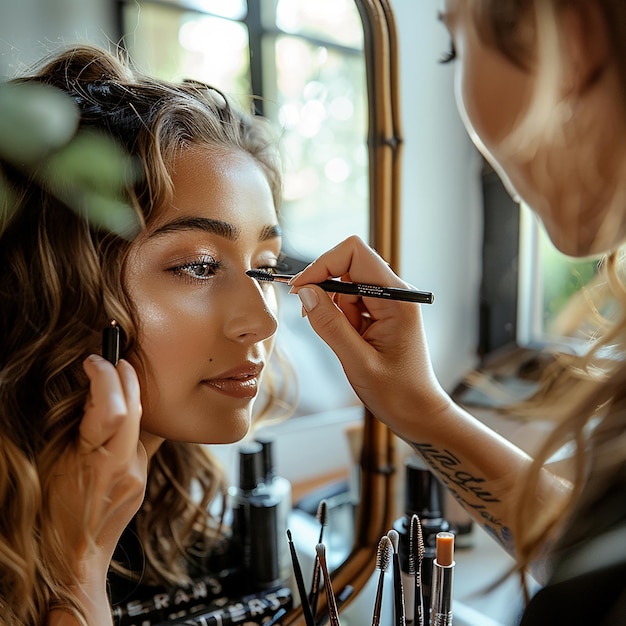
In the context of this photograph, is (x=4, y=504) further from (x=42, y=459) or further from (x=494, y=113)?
(x=494, y=113)

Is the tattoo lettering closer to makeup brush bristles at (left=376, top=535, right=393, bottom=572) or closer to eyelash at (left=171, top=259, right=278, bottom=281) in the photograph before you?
makeup brush bristles at (left=376, top=535, right=393, bottom=572)

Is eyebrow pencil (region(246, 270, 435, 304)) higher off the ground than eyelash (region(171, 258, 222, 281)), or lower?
lower

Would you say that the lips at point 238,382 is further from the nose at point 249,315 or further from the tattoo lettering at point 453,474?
the tattoo lettering at point 453,474

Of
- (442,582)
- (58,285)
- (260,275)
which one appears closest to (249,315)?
(260,275)

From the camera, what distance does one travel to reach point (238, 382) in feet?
1.90

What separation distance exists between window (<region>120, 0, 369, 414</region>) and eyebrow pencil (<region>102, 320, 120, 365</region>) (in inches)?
9.8

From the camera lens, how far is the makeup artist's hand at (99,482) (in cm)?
46

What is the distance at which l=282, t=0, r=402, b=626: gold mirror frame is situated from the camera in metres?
0.59

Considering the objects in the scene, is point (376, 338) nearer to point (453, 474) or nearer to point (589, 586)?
point (453, 474)

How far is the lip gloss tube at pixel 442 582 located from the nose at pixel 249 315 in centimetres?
21

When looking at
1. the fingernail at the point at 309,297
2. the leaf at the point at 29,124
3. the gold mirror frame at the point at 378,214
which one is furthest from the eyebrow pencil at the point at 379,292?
the leaf at the point at 29,124

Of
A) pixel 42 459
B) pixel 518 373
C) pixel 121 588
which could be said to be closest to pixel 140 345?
pixel 42 459

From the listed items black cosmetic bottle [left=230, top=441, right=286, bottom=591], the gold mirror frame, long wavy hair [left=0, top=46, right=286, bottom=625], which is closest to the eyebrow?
long wavy hair [left=0, top=46, right=286, bottom=625]

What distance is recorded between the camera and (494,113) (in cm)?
44
